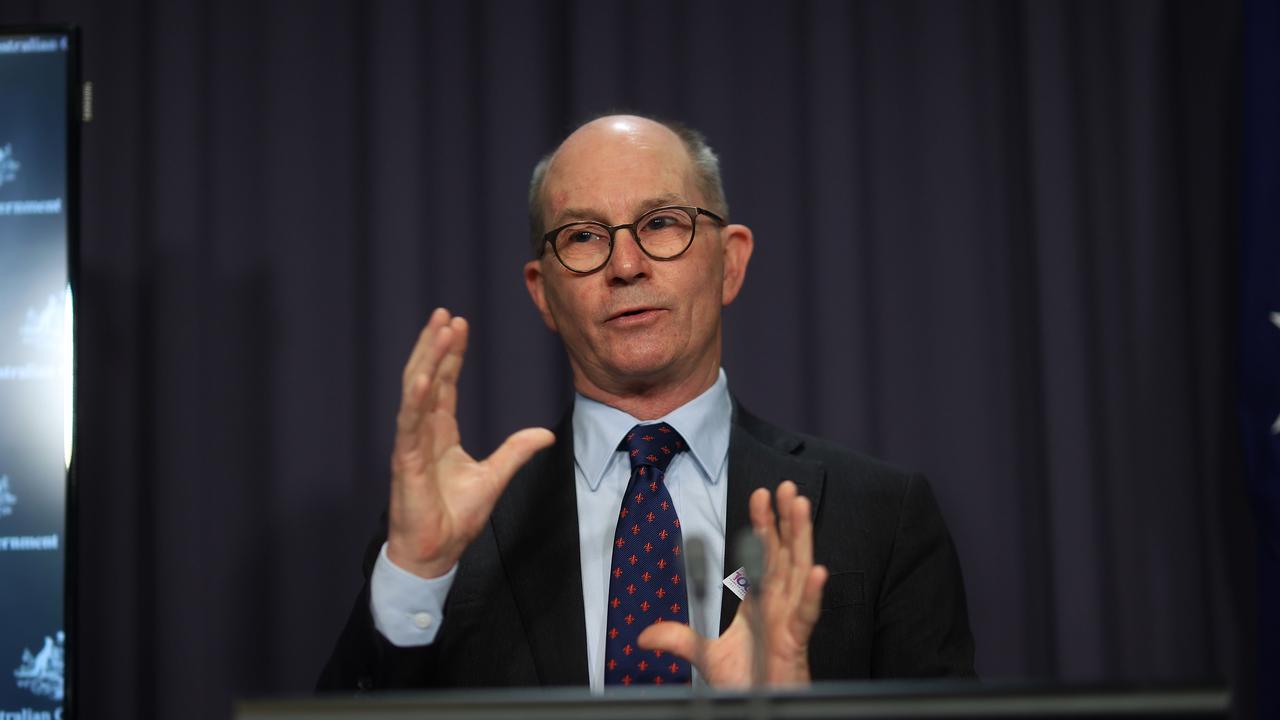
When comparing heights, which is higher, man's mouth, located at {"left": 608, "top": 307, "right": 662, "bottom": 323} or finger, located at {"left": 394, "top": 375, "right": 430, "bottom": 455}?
man's mouth, located at {"left": 608, "top": 307, "right": 662, "bottom": 323}

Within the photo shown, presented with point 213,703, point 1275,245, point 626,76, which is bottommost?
point 213,703

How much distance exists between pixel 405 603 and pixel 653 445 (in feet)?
1.77

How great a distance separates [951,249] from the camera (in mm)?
2695

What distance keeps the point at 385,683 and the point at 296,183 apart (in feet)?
5.05

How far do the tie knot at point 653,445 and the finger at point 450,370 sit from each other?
0.44 m

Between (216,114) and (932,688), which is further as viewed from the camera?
(216,114)

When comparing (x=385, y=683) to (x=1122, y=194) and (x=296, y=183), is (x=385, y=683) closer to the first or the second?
(x=296, y=183)

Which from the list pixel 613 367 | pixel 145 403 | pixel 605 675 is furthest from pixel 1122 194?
pixel 145 403

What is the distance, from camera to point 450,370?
5.32 feet

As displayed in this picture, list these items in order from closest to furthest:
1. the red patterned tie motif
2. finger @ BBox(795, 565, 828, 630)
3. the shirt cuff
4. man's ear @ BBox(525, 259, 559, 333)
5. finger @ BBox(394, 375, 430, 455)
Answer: finger @ BBox(795, 565, 828, 630), finger @ BBox(394, 375, 430, 455), the shirt cuff, the red patterned tie motif, man's ear @ BBox(525, 259, 559, 333)

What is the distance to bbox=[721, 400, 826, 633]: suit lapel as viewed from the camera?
76.0 inches

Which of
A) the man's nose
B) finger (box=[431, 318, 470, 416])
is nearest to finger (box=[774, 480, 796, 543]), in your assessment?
finger (box=[431, 318, 470, 416])

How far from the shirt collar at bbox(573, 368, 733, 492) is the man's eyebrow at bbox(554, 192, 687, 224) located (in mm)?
346

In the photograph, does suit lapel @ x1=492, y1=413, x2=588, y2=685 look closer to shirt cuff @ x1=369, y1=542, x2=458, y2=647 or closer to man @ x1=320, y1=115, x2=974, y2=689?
man @ x1=320, y1=115, x2=974, y2=689
